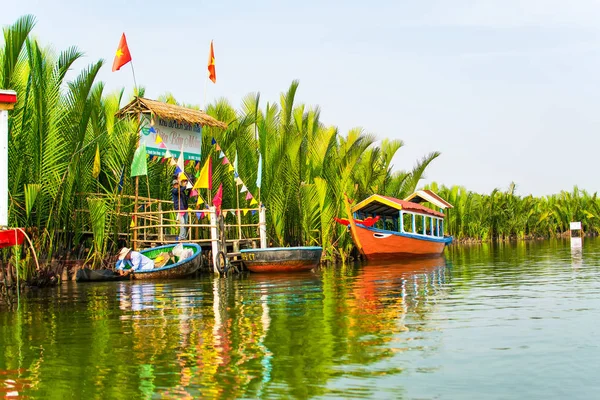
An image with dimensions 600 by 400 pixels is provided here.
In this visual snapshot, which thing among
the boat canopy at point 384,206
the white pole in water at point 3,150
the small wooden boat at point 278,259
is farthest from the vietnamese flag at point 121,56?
the boat canopy at point 384,206

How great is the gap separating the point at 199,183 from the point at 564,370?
12.6 metres

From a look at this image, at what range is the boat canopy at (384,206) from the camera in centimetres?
2427

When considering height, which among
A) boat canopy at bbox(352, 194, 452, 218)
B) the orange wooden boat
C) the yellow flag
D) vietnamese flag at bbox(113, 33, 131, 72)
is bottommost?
the orange wooden boat

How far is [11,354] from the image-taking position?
7.25 metres

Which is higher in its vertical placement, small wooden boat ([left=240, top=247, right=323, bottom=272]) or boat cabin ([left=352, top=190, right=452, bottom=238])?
boat cabin ([left=352, top=190, right=452, bottom=238])

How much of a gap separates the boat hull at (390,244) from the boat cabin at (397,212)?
258mm

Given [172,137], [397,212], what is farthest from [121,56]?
[397,212]

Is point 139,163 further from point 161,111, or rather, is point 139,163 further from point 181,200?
point 181,200

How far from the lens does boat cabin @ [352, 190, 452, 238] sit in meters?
24.3

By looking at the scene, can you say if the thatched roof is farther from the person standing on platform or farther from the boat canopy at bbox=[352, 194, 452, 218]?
the boat canopy at bbox=[352, 194, 452, 218]

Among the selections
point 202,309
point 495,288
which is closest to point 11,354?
point 202,309

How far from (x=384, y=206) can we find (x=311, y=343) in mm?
19246

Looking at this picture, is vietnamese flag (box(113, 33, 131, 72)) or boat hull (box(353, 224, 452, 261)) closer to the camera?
vietnamese flag (box(113, 33, 131, 72))

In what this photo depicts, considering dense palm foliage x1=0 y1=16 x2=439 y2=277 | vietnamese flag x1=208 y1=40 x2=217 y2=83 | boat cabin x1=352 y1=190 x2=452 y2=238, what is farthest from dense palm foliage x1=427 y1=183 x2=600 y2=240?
vietnamese flag x1=208 y1=40 x2=217 y2=83
